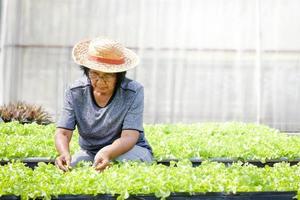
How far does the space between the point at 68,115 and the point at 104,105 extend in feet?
0.79

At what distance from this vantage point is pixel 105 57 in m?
3.92

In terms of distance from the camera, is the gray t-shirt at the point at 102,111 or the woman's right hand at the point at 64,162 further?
the gray t-shirt at the point at 102,111

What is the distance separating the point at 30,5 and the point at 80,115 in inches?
260

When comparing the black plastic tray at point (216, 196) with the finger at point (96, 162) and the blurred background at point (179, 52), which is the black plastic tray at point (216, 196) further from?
the blurred background at point (179, 52)

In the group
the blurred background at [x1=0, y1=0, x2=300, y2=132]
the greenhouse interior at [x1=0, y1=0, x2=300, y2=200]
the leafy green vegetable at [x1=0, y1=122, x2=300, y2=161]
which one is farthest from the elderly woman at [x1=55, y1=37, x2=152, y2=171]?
the blurred background at [x1=0, y1=0, x2=300, y2=132]

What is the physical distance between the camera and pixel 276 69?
34.0ft

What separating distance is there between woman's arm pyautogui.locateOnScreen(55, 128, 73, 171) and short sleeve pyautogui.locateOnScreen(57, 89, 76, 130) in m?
0.04

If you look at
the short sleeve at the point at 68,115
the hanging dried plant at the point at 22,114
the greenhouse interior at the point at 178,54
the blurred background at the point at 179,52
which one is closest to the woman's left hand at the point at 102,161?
the short sleeve at the point at 68,115

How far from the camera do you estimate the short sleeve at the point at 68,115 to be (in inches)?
159

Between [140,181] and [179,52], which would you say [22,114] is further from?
[140,181]

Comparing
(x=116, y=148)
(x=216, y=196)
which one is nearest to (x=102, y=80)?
(x=116, y=148)

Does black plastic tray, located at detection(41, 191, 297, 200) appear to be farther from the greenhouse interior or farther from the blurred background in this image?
the blurred background

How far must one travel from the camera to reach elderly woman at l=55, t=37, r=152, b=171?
3930mm

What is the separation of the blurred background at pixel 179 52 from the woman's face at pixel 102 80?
20.8 feet
